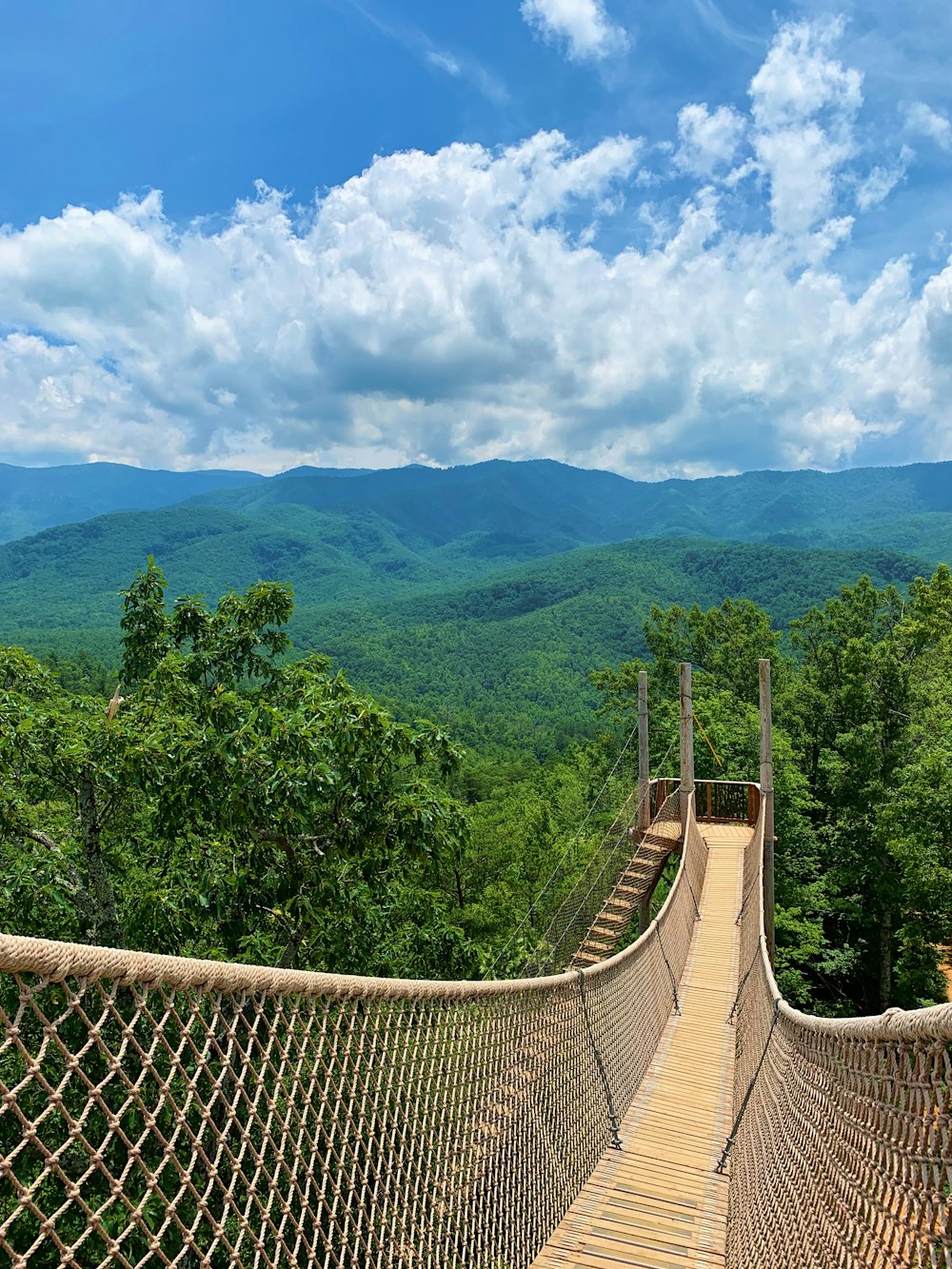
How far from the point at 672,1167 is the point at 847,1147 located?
2290 millimetres

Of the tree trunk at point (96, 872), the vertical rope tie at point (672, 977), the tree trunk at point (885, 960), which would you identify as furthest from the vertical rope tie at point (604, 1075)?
the tree trunk at point (885, 960)

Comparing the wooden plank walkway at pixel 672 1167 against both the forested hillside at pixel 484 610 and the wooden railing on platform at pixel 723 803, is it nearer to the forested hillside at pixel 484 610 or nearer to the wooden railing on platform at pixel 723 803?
the wooden railing on platform at pixel 723 803

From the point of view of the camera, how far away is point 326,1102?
1821 mm

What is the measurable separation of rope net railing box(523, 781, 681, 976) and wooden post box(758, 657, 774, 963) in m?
1.71

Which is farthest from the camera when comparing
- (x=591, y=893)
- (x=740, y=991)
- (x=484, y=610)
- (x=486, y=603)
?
(x=486, y=603)

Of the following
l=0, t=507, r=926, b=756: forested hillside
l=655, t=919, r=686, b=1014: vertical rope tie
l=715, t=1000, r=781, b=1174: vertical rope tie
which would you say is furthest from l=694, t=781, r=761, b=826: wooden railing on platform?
l=0, t=507, r=926, b=756: forested hillside

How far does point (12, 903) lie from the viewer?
4039mm

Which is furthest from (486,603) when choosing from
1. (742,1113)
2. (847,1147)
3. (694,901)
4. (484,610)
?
(847,1147)

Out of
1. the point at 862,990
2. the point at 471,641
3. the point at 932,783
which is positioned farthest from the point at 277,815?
the point at 471,641

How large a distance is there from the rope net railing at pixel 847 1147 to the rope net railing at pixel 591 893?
3.69 metres

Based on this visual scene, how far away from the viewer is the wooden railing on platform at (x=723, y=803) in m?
11.8

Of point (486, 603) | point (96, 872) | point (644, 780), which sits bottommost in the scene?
point (644, 780)

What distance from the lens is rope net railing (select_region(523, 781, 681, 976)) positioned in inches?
327

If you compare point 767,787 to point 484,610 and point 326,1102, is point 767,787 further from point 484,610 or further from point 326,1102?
point 484,610
